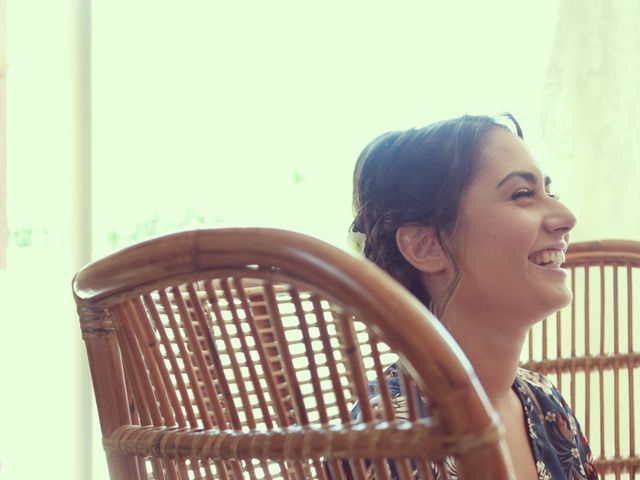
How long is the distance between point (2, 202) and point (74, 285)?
1.31 meters

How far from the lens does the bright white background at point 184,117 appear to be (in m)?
1.95

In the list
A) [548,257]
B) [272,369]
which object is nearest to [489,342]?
[548,257]

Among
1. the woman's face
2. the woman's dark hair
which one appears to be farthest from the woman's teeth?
the woman's dark hair

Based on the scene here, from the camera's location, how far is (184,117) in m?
2.11

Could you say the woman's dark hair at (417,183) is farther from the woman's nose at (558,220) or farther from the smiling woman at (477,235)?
the woman's nose at (558,220)

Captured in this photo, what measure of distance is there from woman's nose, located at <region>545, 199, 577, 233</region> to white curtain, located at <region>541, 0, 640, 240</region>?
1.15 metres

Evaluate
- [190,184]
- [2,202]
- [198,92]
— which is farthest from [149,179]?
[2,202]

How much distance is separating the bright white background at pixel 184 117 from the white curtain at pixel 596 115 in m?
0.03

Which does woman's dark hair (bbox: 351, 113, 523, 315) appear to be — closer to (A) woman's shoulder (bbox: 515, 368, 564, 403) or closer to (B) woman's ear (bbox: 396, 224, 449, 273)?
(B) woman's ear (bbox: 396, 224, 449, 273)

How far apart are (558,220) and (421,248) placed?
0.18 m

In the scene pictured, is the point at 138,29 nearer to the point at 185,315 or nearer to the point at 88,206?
the point at 88,206

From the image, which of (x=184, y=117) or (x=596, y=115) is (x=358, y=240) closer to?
(x=184, y=117)

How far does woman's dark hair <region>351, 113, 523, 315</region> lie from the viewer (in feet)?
3.63

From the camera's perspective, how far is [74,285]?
64 centimetres
